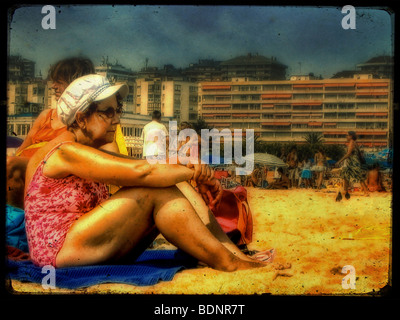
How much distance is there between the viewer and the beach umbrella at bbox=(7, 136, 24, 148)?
4652 millimetres

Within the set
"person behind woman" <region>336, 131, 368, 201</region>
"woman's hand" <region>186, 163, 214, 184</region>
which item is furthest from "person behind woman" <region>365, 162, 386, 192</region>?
"woman's hand" <region>186, 163, 214, 184</region>

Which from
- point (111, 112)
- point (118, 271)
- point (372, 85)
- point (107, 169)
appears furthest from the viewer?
point (372, 85)

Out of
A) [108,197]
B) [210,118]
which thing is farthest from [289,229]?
[108,197]

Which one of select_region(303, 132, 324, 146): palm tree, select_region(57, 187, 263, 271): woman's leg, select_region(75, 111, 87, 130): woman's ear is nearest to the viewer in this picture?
select_region(57, 187, 263, 271): woman's leg

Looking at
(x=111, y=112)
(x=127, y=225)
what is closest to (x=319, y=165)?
(x=127, y=225)

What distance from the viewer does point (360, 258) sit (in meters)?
4.70

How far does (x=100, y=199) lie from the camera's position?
4.52 meters

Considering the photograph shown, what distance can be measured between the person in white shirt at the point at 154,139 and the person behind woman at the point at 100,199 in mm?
213

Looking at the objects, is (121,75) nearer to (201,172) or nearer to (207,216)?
(201,172)

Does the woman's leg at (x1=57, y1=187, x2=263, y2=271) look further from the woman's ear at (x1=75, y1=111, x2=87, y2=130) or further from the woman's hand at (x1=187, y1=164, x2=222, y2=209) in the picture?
the woman's ear at (x1=75, y1=111, x2=87, y2=130)

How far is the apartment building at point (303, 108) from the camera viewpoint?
4.73m

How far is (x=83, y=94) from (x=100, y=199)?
2.95 ft

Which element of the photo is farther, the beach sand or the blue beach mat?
the beach sand

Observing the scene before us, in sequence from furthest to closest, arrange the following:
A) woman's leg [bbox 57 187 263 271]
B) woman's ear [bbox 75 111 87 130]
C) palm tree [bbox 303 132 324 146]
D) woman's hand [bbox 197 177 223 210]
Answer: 1. palm tree [bbox 303 132 324 146]
2. woman's hand [bbox 197 177 223 210]
3. woman's ear [bbox 75 111 87 130]
4. woman's leg [bbox 57 187 263 271]
